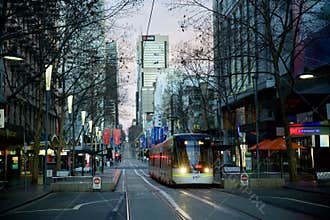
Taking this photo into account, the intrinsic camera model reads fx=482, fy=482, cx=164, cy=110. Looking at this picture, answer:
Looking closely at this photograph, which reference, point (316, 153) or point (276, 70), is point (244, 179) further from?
point (316, 153)

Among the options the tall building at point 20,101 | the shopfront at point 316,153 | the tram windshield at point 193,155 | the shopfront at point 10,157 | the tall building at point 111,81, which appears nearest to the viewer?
the tall building at point 20,101

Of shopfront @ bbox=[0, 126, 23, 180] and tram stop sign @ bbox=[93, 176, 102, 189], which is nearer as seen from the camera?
tram stop sign @ bbox=[93, 176, 102, 189]

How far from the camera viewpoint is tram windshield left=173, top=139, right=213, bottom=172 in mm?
30248

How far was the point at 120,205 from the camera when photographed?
19.3 metres

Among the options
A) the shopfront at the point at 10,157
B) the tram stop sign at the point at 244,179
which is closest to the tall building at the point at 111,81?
the shopfront at the point at 10,157

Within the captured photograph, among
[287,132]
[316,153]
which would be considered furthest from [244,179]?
[316,153]

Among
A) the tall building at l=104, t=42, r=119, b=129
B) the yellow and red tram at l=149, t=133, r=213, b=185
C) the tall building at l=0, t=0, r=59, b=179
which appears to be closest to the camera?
the tall building at l=0, t=0, r=59, b=179

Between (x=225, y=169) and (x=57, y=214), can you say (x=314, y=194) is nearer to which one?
(x=225, y=169)

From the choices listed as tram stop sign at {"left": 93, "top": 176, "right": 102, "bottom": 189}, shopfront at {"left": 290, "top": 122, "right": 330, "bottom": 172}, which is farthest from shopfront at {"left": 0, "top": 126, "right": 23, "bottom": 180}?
shopfront at {"left": 290, "top": 122, "right": 330, "bottom": 172}

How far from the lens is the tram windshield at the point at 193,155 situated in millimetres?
30248

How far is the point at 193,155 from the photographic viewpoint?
3045cm

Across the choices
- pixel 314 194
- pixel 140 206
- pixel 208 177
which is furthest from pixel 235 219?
pixel 208 177

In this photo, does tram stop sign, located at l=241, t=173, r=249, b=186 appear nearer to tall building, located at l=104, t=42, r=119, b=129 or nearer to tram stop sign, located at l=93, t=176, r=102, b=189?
tram stop sign, located at l=93, t=176, r=102, b=189

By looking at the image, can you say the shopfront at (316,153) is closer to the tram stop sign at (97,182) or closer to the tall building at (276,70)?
the tall building at (276,70)
